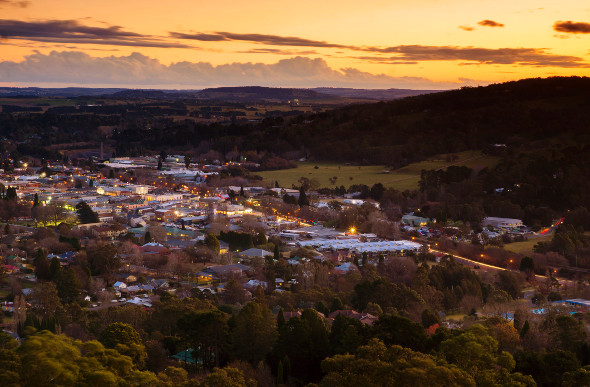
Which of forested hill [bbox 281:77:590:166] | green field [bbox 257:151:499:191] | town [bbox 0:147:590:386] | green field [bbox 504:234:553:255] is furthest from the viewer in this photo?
forested hill [bbox 281:77:590:166]

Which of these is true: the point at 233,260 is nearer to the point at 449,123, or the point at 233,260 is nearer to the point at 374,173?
the point at 374,173

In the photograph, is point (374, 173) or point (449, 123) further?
point (449, 123)

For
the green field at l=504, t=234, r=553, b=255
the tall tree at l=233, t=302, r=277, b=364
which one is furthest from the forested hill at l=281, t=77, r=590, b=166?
the tall tree at l=233, t=302, r=277, b=364

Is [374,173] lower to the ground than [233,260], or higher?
lower

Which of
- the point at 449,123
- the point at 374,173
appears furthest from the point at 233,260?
the point at 449,123

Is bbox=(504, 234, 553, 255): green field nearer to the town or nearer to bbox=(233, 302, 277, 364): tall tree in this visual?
the town

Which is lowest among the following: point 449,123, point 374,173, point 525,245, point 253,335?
point 374,173
